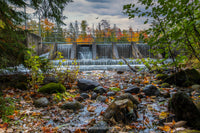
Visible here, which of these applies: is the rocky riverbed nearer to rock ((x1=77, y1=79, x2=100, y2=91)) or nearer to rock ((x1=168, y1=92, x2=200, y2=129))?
rock ((x1=168, y1=92, x2=200, y2=129))

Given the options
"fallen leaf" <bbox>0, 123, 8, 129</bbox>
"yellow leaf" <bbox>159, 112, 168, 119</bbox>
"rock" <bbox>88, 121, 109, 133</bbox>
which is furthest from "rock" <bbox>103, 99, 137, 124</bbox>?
"fallen leaf" <bbox>0, 123, 8, 129</bbox>

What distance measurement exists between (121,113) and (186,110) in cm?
110

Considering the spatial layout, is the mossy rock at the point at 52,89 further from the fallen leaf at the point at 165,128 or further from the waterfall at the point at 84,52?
the waterfall at the point at 84,52

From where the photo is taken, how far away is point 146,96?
391 centimetres

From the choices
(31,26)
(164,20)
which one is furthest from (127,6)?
(31,26)

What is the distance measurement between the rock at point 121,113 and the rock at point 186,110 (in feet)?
2.49

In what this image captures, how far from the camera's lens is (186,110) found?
2416 millimetres

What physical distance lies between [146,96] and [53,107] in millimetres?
2434

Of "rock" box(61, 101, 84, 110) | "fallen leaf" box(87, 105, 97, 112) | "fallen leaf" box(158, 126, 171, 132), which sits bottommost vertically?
"fallen leaf" box(87, 105, 97, 112)

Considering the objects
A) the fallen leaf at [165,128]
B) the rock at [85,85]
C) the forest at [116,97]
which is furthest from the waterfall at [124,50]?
the fallen leaf at [165,128]

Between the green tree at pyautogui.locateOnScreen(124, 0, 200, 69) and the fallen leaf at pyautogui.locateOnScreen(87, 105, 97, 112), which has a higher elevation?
the green tree at pyautogui.locateOnScreen(124, 0, 200, 69)

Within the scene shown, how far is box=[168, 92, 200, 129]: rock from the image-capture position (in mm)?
2269

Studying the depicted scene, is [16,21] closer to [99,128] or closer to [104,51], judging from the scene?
[99,128]

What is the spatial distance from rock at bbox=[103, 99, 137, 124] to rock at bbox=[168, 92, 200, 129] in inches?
29.9
